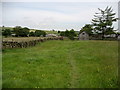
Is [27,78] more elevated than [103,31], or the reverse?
[103,31]

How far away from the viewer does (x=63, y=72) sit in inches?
359

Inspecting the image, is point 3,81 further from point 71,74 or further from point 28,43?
point 28,43

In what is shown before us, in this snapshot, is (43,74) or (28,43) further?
(28,43)

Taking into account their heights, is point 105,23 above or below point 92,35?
above

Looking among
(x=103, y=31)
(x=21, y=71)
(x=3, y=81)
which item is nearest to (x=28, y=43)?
(x=21, y=71)

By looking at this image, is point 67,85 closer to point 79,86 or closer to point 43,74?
point 79,86

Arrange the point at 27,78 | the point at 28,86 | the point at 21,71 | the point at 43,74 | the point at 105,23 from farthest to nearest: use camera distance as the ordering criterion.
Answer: the point at 105,23 < the point at 21,71 < the point at 43,74 < the point at 27,78 < the point at 28,86

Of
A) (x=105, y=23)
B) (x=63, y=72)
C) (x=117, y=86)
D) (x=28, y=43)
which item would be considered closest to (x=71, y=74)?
(x=63, y=72)

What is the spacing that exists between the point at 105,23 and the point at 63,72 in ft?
167

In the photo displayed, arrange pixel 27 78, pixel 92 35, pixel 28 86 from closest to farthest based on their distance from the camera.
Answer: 1. pixel 28 86
2. pixel 27 78
3. pixel 92 35

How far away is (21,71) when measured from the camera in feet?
30.4

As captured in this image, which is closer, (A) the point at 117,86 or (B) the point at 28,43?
(A) the point at 117,86

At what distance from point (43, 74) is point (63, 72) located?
3.63 feet

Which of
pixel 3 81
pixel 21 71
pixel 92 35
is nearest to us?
pixel 3 81
